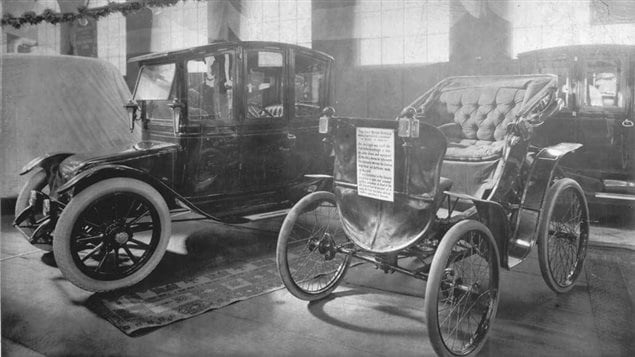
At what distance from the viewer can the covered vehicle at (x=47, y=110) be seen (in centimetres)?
390

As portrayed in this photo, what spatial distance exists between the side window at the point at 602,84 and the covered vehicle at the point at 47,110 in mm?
3845

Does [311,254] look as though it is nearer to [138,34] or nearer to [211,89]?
[211,89]

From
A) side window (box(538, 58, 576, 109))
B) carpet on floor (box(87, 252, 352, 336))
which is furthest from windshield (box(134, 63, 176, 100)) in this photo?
side window (box(538, 58, 576, 109))

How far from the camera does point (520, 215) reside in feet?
7.56

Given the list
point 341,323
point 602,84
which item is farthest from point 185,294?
point 602,84

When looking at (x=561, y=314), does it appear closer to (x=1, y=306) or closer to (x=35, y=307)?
(x=35, y=307)

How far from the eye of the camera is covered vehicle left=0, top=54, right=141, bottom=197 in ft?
12.8

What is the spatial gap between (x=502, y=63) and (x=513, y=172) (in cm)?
266

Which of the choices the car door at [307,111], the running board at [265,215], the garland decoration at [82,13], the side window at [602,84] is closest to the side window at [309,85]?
the car door at [307,111]

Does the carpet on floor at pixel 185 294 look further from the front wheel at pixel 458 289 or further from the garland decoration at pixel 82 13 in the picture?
the garland decoration at pixel 82 13

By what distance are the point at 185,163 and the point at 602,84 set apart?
3412 mm

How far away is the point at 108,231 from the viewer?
8.48ft

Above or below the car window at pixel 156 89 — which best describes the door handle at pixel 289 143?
below

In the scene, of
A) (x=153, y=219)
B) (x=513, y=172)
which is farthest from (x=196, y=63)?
(x=513, y=172)
